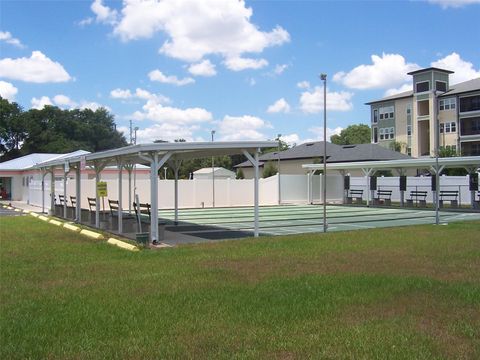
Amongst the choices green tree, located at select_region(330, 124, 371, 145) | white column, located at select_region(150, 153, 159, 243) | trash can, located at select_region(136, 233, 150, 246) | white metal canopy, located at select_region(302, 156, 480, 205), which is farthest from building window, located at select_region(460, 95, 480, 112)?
trash can, located at select_region(136, 233, 150, 246)

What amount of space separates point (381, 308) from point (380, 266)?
10.8ft

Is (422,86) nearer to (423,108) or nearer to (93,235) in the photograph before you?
(423,108)

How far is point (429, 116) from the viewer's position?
227ft

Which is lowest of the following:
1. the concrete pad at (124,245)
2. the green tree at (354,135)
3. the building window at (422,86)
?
the concrete pad at (124,245)

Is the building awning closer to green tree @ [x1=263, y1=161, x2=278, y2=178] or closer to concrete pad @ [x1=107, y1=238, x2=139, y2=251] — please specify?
green tree @ [x1=263, y1=161, x2=278, y2=178]

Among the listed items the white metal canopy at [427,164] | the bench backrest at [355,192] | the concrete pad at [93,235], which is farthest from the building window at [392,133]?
the concrete pad at [93,235]

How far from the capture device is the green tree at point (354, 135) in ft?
Result: 327

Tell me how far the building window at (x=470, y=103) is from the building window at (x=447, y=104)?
1.15 meters

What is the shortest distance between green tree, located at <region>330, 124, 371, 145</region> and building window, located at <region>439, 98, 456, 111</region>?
3321 cm

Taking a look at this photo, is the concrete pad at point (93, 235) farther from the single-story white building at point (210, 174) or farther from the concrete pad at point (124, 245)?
the single-story white building at point (210, 174)

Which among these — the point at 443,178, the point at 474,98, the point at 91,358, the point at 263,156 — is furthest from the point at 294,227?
the point at 474,98

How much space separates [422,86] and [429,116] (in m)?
3.96

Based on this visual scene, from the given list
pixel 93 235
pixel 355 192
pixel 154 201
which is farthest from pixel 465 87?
pixel 154 201

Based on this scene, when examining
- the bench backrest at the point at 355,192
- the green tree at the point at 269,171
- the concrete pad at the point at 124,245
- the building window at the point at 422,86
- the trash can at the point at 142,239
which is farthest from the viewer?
the building window at the point at 422,86
